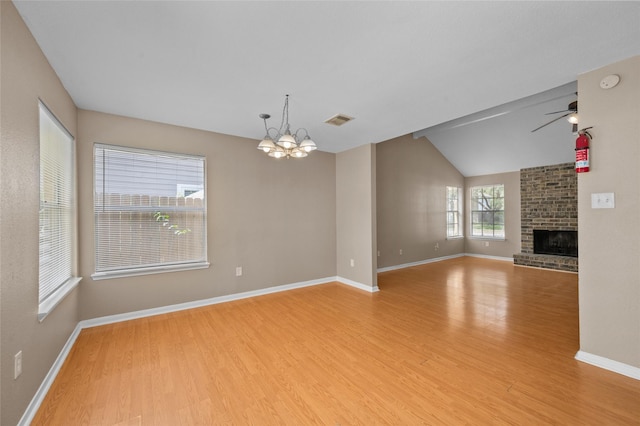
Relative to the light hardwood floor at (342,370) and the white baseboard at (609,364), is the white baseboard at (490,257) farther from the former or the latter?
the white baseboard at (609,364)

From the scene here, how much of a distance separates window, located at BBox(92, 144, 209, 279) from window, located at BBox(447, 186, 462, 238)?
6.83 meters

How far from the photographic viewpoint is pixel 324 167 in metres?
5.15

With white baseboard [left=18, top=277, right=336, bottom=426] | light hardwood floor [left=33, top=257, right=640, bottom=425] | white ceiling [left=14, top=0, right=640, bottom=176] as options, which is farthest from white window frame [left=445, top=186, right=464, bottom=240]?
white ceiling [left=14, top=0, right=640, bottom=176]

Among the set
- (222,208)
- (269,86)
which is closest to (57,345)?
(222,208)

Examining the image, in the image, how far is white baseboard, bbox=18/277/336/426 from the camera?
1.79 meters

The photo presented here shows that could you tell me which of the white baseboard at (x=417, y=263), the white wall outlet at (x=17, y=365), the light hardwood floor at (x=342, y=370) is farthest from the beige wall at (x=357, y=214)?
the white wall outlet at (x=17, y=365)

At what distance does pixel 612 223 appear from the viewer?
2203 mm

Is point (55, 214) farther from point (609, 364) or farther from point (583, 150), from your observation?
point (609, 364)

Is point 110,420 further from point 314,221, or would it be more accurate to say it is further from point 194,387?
point 314,221

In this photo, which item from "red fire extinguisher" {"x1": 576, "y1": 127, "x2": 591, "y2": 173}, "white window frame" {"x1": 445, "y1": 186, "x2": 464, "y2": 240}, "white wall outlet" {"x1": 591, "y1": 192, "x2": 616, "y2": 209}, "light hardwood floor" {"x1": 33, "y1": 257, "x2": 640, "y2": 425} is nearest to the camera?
"light hardwood floor" {"x1": 33, "y1": 257, "x2": 640, "y2": 425}

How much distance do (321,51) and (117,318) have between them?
12.6 feet

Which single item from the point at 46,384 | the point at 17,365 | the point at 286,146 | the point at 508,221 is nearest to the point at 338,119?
the point at 286,146

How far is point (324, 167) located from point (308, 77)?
280 cm

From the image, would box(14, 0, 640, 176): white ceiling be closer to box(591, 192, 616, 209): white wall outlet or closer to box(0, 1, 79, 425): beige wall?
box(0, 1, 79, 425): beige wall
